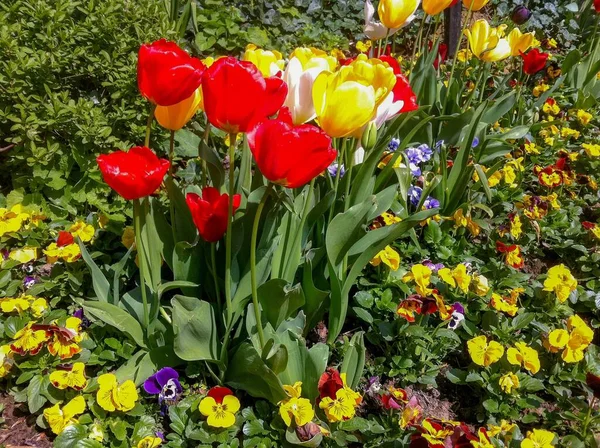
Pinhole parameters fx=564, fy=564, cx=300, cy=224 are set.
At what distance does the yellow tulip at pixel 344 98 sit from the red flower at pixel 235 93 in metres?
0.12

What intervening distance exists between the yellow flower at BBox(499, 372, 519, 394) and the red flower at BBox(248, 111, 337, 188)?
948mm

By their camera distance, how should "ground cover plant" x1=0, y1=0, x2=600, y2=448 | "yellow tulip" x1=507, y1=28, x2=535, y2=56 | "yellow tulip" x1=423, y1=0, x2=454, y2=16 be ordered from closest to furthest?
"ground cover plant" x1=0, y1=0, x2=600, y2=448
"yellow tulip" x1=423, y1=0, x2=454, y2=16
"yellow tulip" x1=507, y1=28, x2=535, y2=56

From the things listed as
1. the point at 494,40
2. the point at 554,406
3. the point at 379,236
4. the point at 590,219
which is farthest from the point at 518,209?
the point at 379,236

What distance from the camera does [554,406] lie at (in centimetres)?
180

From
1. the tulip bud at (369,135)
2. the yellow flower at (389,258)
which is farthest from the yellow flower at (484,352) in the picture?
the tulip bud at (369,135)

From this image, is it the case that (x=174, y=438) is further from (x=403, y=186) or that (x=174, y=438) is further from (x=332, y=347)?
(x=403, y=186)

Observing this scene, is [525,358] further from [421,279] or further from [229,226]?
[229,226]

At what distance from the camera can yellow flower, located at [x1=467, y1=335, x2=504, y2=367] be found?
166cm

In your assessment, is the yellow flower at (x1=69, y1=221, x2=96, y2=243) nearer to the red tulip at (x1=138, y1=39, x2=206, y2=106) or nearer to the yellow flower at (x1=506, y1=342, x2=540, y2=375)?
the red tulip at (x1=138, y1=39, x2=206, y2=106)

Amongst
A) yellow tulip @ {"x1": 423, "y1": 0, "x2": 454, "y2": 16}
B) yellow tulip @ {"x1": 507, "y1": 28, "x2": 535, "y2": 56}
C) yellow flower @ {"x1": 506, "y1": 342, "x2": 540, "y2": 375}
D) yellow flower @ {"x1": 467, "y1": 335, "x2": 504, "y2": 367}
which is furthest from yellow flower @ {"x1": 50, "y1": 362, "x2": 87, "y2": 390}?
yellow tulip @ {"x1": 507, "y1": 28, "x2": 535, "y2": 56}

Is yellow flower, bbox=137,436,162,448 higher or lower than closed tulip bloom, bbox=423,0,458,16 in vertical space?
lower

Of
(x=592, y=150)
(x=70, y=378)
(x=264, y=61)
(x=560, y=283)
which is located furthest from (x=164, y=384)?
(x=592, y=150)

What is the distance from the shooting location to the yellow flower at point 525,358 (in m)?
1.66

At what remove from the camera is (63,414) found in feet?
4.92
